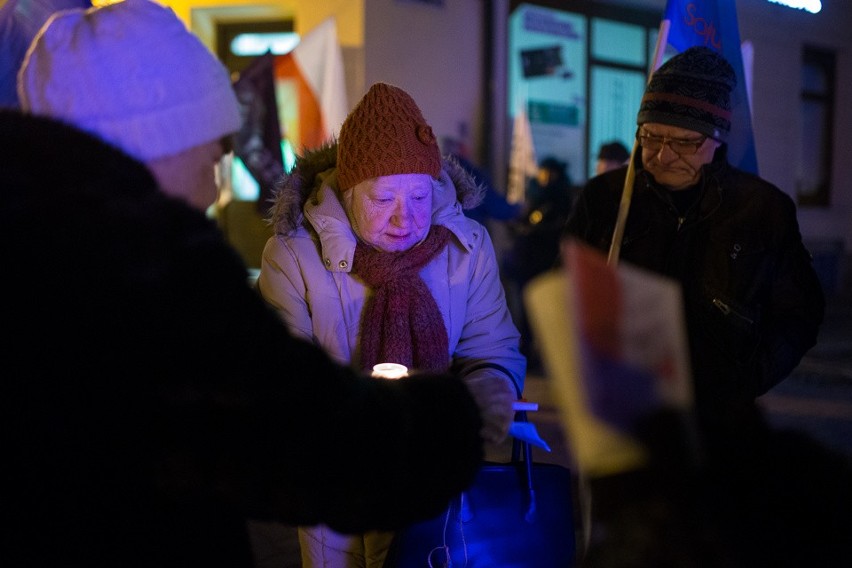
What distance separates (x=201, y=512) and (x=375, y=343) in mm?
1188

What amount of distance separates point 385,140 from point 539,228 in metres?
5.62

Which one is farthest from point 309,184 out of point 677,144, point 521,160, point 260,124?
point 521,160

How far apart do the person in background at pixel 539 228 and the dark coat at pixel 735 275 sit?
4.87m

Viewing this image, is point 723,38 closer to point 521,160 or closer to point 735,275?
point 735,275

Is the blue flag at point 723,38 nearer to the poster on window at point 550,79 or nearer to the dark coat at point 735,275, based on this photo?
the dark coat at point 735,275

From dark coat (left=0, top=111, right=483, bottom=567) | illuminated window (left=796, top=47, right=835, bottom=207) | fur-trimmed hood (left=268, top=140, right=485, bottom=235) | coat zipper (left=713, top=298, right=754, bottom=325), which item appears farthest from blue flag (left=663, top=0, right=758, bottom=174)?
illuminated window (left=796, top=47, right=835, bottom=207)

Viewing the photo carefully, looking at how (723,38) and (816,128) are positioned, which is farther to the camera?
(816,128)

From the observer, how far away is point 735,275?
8.92 ft

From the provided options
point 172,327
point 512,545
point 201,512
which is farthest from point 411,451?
point 512,545

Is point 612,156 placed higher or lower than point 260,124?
lower

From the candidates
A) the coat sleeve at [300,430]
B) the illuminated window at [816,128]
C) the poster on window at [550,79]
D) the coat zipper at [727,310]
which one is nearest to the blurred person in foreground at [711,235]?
the coat zipper at [727,310]

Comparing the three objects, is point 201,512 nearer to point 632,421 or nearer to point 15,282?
point 15,282

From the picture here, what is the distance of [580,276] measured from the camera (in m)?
0.99

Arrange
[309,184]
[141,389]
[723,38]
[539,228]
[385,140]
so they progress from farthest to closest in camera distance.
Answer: [539,228] < [723,38] < [309,184] < [385,140] < [141,389]
